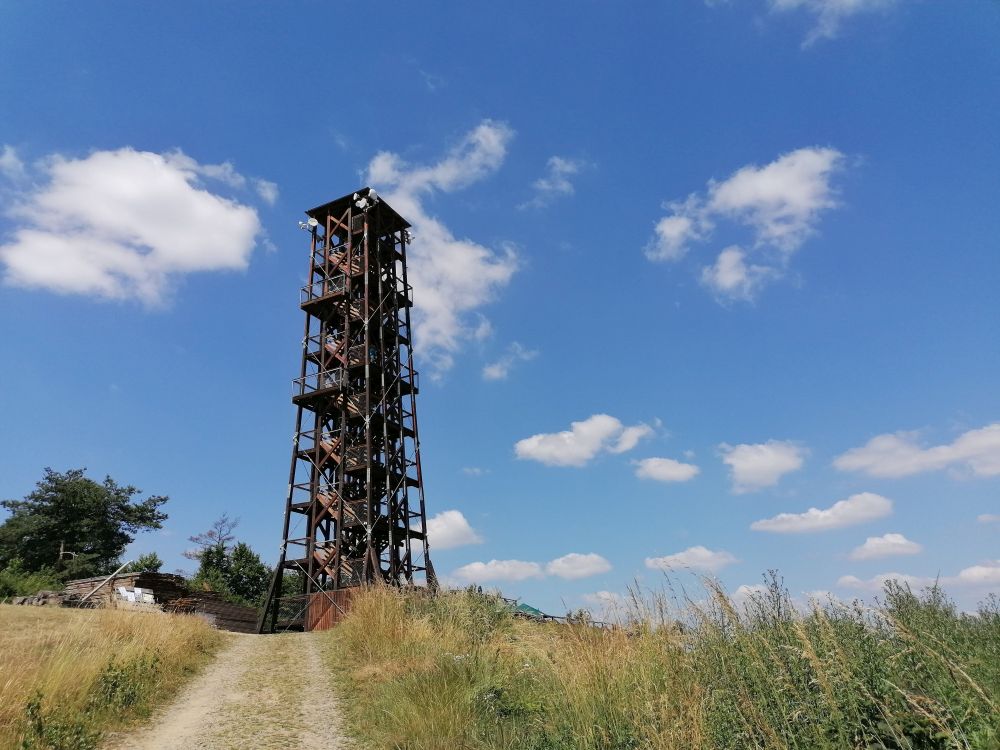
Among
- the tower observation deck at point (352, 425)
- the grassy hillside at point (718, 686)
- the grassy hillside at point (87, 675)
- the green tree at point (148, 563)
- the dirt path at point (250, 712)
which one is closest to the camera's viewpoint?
the grassy hillside at point (718, 686)

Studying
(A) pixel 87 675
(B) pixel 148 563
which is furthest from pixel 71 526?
(A) pixel 87 675

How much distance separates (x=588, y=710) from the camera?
554 cm

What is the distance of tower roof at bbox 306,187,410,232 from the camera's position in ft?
111

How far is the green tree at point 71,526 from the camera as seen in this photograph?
43906 millimetres

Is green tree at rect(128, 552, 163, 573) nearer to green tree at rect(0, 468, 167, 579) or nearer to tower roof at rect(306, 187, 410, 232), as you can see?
green tree at rect(0, 468, 167, 579)

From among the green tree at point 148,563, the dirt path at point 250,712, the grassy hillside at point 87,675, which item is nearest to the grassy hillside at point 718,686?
the dirt path at point 250,712

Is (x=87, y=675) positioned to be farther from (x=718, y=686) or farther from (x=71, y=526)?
(x=71, y=526)

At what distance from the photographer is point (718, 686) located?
5160mm

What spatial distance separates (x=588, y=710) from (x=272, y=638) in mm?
15266

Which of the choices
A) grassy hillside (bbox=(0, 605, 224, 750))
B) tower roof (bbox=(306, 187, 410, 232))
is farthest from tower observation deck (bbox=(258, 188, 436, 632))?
grassy hillside (bbox=(0, 605, 224, 750))

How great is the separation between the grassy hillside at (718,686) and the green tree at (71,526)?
4580 cm

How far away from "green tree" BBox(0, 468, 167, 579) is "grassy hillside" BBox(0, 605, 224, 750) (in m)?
36.8

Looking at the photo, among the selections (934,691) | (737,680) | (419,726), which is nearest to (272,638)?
(419,726)

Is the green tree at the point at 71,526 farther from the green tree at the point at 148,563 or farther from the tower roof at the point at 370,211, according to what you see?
the tower roof at the point at 370,211
